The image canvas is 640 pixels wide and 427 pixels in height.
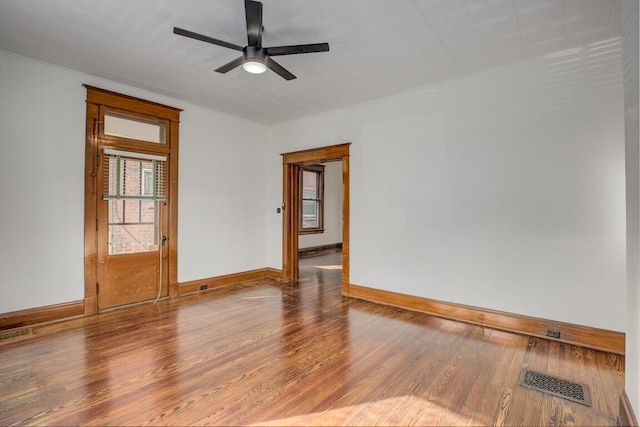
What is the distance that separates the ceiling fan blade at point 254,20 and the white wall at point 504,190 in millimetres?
2382

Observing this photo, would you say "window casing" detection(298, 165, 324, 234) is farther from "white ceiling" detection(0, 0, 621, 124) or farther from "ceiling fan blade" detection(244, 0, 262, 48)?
"ceiling fan blade" detection(244, 0, 262, 48)

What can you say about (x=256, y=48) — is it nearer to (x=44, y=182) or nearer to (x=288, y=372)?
(x=288, y=372)

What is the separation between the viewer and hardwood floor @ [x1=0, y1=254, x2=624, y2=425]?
2.04 metres

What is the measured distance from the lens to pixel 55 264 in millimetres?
3652

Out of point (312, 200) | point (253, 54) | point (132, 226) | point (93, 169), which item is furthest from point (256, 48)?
point (312, 200)

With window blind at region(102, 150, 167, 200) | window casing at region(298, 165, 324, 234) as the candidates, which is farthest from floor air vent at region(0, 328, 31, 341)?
window casing at region(298, 165, 324, 234)

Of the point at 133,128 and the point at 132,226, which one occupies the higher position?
the point at 133,128

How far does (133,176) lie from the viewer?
4281 millimetres

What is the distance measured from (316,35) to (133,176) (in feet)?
10.1

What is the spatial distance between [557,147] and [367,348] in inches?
110

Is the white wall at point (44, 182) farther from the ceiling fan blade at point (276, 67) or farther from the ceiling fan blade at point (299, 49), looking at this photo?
the ceiling fan blade at point (299, 49)

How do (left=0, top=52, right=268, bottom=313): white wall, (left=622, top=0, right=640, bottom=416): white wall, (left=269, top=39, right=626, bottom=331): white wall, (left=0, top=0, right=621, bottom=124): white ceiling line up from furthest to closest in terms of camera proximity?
(left=0, top=52, right=268, bottom=313): white wall, (left=269, top=39, right=626, bottom=331): white wall, (left=0, top=0, right=621, bottom=124): white ceiling, (left=622, top=0, right=640, bottom=416): white wall

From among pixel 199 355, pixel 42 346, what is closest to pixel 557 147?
pixel 199 355

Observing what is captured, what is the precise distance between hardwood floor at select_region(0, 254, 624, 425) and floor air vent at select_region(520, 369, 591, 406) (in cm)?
6
